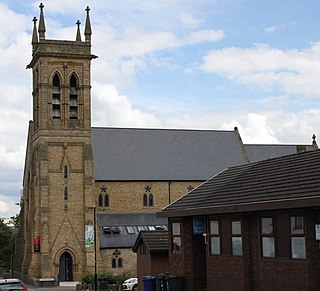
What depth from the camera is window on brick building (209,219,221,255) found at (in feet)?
98.1

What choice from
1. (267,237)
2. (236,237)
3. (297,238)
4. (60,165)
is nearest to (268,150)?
(60,165)

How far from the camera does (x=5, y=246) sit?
9131 cm

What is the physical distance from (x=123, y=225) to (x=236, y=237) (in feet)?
136

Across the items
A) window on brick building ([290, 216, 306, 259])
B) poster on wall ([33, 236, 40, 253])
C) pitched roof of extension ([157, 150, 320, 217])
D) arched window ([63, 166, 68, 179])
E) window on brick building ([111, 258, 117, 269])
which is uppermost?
arched window ([63, 166, 68, 179])

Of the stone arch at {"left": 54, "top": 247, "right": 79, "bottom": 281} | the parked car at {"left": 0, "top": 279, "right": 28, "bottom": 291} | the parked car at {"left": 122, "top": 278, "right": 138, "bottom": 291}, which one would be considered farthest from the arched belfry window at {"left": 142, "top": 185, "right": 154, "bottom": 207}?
the parked car at {"left": 0, "top": 279, "right": 28, "bottom": 291}

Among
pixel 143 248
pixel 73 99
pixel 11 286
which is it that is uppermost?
pixel 73 99

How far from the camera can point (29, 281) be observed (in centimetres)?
6388

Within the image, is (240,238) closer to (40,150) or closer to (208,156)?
(40,150)

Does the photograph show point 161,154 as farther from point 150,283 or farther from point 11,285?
point 11,285

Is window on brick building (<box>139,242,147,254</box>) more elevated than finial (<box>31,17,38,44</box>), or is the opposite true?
finial (<box>31,17,38,44</box>)

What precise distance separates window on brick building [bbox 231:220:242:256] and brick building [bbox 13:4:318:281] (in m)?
32.2

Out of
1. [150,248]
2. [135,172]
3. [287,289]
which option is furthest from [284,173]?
[135,172]

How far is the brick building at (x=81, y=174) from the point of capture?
211 ft

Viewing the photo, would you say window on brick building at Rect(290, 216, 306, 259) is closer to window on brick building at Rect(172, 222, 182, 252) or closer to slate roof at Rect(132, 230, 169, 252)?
window on brick building at Rect(172, 222, 182, 252)
